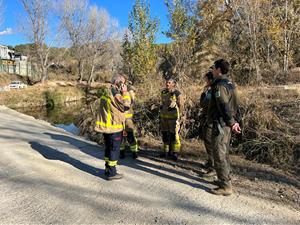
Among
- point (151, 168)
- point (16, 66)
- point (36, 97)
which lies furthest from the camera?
point (16, 66)

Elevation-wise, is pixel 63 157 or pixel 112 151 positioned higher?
pixel 112 151

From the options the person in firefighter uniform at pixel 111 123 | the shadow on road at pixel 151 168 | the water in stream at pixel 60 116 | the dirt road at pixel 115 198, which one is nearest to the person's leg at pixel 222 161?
the dirt road at pixel 115 198

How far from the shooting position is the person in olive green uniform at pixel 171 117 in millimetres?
6215

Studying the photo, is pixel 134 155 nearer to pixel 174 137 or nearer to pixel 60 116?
pixel 174 137

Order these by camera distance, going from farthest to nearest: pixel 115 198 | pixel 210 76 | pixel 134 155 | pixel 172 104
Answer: pixel 134 155
pixel 172 104
pixel 210 76
pixel 115 198

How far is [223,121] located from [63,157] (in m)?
3.88

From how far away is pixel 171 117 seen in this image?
631 cm

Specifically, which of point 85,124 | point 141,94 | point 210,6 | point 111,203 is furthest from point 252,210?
point 210,6

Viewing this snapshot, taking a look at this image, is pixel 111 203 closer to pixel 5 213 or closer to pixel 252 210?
pixel 5 213

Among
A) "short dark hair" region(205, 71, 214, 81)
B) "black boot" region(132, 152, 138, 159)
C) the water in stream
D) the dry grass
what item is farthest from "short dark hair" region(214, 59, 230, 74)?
the water in stream

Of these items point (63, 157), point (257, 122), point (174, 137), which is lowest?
point (63, 157)

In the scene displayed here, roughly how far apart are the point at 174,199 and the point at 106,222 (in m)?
1.14

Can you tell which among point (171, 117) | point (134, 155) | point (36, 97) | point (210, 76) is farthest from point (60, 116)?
point (210, 76)

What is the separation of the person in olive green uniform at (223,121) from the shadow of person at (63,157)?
7.01ft
